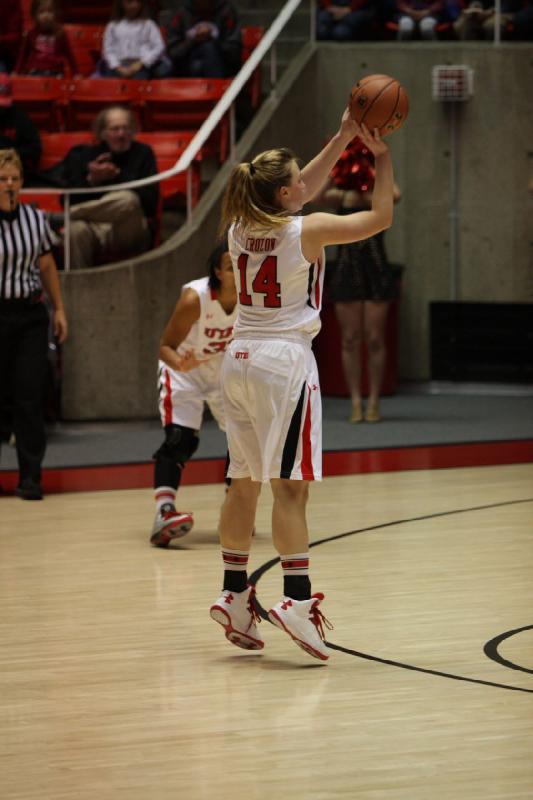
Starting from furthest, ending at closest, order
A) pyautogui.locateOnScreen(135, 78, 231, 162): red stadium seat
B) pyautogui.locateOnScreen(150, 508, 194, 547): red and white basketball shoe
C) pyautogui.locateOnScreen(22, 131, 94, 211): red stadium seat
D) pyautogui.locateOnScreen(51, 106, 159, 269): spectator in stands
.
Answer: pyautogui.locateOnScreen(135, 78, 231, 162): red stadium seat, pyautogui.locateOnScreen(22, 131, 94, 211): red stadium seat, pyautogui.locateOnScreen(51, 106, 159, 269): spectator in stands, pyautogui.locateOnScreen(150, 508, 194, 547): red and white basketball shoe

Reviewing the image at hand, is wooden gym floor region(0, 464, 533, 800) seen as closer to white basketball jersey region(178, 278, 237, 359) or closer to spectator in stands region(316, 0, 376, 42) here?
white basketball jersey region(178, 278, 237, 359)

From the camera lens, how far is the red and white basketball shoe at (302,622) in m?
4.77

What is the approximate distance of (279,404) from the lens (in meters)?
4.84

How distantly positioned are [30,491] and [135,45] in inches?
204

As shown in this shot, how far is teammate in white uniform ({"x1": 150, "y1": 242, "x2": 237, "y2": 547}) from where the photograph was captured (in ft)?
21.7

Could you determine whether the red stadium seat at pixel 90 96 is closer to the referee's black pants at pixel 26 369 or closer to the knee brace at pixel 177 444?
the referee's black pants at pixel 26 369

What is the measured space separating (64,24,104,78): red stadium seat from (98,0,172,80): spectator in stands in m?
0.84

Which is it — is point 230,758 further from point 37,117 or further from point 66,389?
point 37,117

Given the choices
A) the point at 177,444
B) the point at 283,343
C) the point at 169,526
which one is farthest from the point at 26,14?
the point at 283,343

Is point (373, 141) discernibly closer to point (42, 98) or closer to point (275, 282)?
point (275, 282)

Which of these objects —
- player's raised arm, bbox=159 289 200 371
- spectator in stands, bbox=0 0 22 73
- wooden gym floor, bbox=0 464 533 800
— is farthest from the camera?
spectator in stands, bbox=0 0 22 73

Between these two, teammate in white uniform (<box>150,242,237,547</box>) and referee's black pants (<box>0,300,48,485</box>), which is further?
referee's black pants (<box>0,300,48,485</box>)

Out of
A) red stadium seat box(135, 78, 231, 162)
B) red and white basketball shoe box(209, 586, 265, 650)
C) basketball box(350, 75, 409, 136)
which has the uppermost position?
basketball box(350, 75, 409, 136)

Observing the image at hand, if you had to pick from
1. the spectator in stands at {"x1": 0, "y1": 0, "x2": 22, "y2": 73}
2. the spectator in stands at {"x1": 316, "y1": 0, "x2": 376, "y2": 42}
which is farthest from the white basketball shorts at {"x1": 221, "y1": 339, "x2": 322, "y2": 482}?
the spectator in stands at {"x1": 0, "y1": 0, "x2": 22, "y2": 73}
